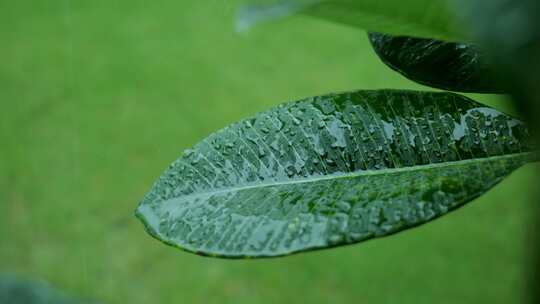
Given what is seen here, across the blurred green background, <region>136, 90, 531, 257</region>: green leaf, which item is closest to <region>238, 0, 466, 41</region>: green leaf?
<region>136, 90, 531, 257</region>: green leaf

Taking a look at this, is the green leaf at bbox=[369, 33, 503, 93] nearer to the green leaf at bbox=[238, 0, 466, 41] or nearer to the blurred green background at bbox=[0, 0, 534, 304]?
the green leaf at bbox=[238, 0, 466, 41]

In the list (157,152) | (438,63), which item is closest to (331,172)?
(438,63)

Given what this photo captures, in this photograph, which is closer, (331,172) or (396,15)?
(396,15)

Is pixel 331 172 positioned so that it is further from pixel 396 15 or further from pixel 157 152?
pixel 157 152

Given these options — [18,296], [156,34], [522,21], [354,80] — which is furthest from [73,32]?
[522,21]

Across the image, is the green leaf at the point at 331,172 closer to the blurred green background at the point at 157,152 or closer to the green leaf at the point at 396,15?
the green leaf at the point at 396,15

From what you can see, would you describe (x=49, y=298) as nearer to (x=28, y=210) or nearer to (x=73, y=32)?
(x=28, y=210)
